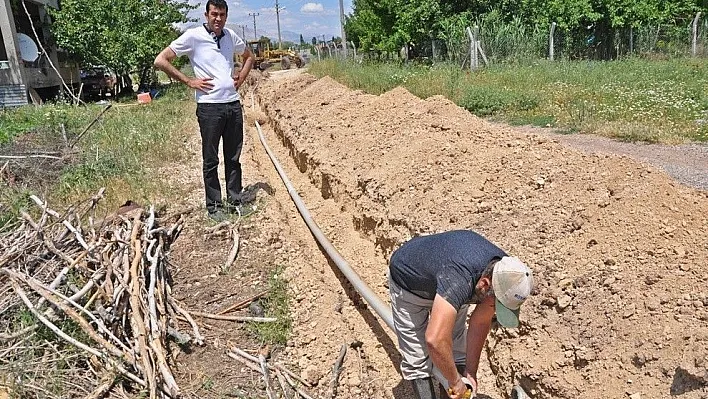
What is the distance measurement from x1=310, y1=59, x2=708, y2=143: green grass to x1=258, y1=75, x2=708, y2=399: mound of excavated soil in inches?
125

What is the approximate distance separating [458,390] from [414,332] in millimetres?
387

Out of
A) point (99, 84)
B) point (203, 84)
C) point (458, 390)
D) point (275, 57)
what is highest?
point (275, 57)

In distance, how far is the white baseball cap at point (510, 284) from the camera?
2.12 meters

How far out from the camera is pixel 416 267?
2.53 meters

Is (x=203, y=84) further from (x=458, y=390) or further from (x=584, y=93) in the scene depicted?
(x=584, y=93)

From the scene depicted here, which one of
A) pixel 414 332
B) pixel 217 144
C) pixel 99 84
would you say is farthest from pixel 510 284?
pixel 99 84

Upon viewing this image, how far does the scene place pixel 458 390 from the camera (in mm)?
2494

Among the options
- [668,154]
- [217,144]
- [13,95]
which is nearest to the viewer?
[217,144]

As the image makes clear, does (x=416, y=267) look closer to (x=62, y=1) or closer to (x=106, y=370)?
(x=106, y=370)

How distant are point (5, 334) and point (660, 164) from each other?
19.5ft

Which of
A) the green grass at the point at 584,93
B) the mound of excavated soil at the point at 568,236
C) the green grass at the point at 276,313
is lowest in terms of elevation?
the green grass at the point at 276,313

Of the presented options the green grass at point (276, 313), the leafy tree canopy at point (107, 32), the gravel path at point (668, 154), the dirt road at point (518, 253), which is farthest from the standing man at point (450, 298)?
the leafy tree canopy at point (107, 32)

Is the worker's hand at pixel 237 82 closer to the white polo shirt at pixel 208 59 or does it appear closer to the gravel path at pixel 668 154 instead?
the white polo shirt at pixel 208 59

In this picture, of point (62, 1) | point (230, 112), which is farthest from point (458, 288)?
point (62, 1)
